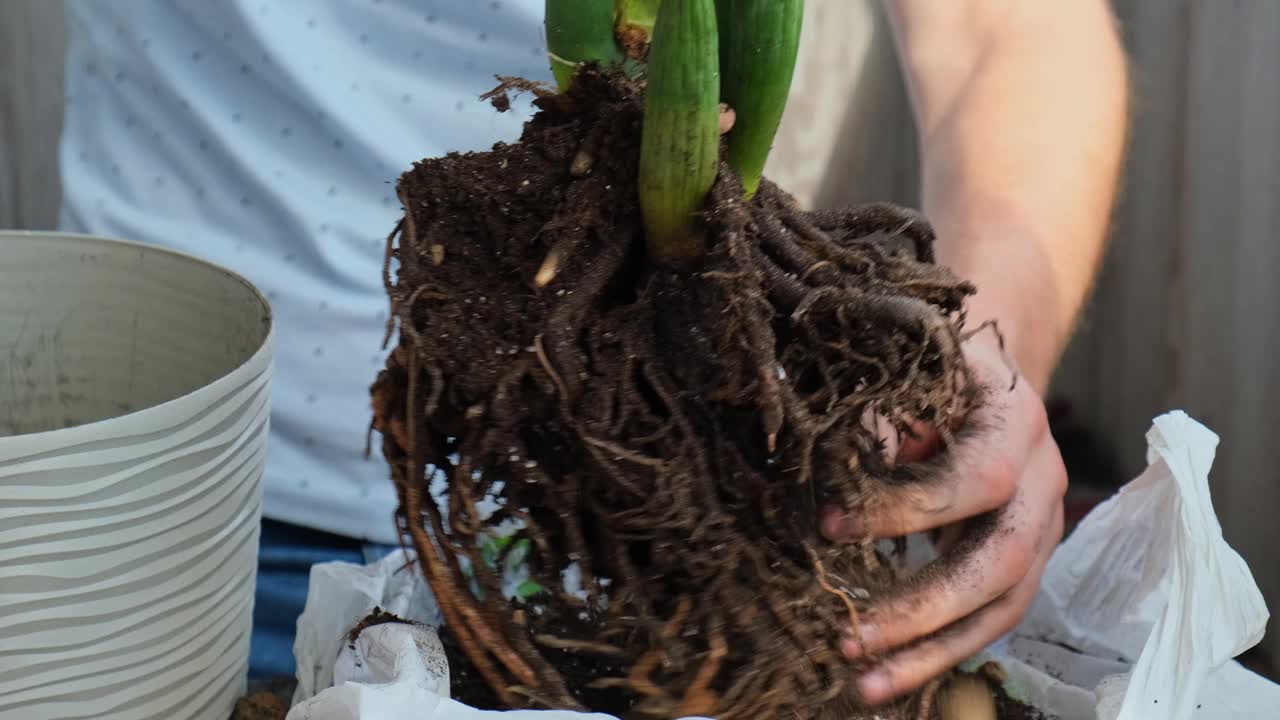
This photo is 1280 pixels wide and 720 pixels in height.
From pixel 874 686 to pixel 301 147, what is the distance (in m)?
0.54

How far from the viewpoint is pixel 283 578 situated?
712 millimetres

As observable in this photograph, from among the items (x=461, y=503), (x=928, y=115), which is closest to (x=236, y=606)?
(x=461, y=503)

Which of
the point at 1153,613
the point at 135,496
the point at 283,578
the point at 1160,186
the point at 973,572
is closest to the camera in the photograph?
the point at 135,496

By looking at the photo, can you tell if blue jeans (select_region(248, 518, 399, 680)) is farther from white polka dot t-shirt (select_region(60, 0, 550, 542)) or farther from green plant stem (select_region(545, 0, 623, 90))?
green plant stem (select_region(545, 0, 623, 90))

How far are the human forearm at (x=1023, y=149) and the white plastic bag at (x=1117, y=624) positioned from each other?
12 centimetres

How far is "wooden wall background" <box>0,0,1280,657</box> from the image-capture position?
1.34 meters

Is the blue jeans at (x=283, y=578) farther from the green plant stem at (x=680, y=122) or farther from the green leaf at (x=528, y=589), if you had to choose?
the green plant stem at (x=680, y=122)

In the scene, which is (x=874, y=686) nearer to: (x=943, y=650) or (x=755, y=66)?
(x=943, y=650)

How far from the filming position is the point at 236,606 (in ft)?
1.43

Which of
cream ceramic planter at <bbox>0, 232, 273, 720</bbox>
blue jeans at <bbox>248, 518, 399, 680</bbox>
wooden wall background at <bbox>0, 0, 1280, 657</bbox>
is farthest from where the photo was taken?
wooden wall background at <bbox>0, 0, 1280, 657</bbox>

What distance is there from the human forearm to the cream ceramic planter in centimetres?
42

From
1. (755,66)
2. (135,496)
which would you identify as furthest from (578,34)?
(135,496)

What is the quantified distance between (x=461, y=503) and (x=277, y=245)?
0.42 m

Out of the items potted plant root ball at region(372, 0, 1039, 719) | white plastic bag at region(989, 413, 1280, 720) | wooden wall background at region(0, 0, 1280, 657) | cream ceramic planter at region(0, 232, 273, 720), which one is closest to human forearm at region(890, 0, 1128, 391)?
white plastic bag at region(989, 413, 1280, 720)
